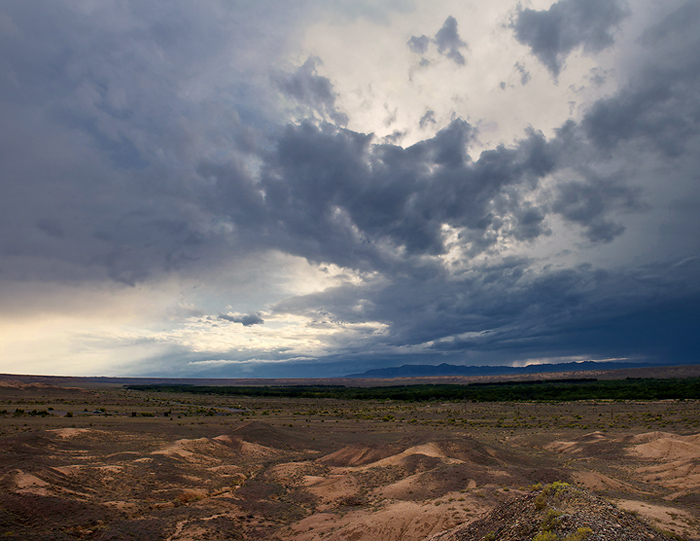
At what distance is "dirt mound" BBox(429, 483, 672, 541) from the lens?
1068 cm

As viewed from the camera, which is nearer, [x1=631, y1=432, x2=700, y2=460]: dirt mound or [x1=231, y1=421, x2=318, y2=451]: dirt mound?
[x1=631, y1=432, x2=700, y2=460]: dirt mound

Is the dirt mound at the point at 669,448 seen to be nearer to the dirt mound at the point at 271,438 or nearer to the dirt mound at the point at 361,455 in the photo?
the dirt mound at the point at 361,455

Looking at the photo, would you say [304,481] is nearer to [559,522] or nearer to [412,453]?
[412,453]

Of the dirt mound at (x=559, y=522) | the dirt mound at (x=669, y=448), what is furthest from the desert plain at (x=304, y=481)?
the dirt mound at (x=559, y=522)

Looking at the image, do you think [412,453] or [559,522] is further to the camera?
[412,453]

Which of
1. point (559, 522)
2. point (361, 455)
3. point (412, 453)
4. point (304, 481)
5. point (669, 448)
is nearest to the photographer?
point (559, 522)

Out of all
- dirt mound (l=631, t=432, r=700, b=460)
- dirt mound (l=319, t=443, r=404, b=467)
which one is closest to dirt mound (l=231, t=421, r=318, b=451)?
dirt mound (l=319, t=443, r=404, b=467)

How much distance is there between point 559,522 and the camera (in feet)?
36.6

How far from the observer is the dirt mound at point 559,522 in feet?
35.0

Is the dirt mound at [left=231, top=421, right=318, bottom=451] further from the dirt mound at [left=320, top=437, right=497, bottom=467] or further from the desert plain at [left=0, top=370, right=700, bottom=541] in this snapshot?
the dirt mound at [left=320, top=437, right=497, bottom=467]

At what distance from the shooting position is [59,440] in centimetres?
3628

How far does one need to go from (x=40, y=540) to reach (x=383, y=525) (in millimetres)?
15077

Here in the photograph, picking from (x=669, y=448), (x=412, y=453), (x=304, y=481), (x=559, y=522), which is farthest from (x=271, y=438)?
(x=559, y=522)

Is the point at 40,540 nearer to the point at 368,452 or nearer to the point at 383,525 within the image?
the point at 383,525
